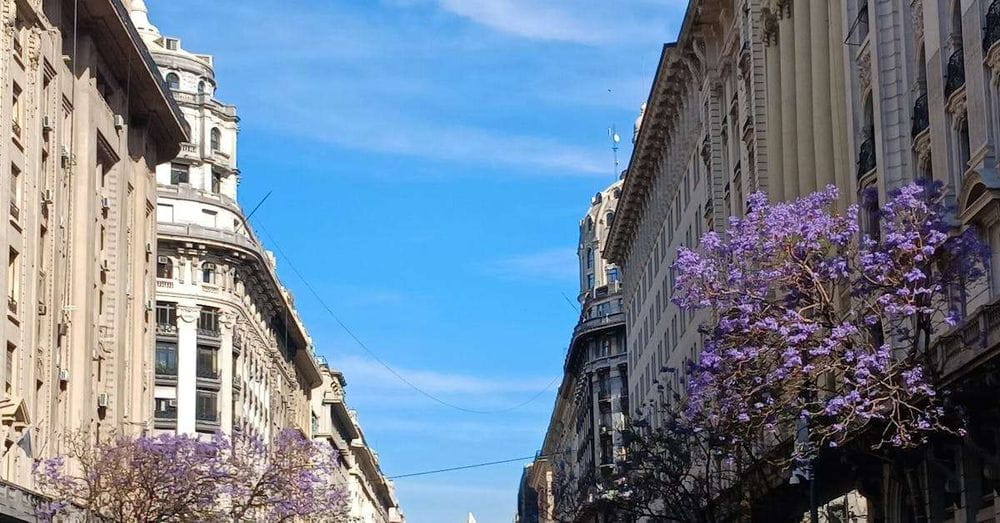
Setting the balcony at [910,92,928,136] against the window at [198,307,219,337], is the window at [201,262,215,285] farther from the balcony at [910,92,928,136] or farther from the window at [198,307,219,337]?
the balcony at [910,92,928,136]

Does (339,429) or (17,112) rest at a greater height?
(339,429)

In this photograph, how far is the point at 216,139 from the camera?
111m

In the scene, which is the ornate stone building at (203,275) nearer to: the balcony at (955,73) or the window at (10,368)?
the window at (10,368)

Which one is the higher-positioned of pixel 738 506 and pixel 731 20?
pixel 731 20

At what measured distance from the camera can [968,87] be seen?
3747 centimetres

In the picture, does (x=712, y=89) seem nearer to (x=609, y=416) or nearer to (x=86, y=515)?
(x=86, y=515)

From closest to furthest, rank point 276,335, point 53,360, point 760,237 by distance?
point 760,237 → point 53,360 → point 276,335

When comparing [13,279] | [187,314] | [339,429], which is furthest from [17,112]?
[339,429]

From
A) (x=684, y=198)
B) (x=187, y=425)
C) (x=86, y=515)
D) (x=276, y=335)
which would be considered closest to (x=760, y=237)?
(x=86, y=515)

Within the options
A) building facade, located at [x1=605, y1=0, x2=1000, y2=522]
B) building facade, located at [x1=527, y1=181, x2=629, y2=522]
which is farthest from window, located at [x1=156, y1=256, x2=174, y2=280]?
building facade, located at [x1=527, y1=181, x2=629, y2=522]

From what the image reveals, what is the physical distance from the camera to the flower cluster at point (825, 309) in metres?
32.2

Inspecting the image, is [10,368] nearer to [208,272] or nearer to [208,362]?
[208,362]

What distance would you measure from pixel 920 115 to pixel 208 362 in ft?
221

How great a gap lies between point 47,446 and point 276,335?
228 ft
